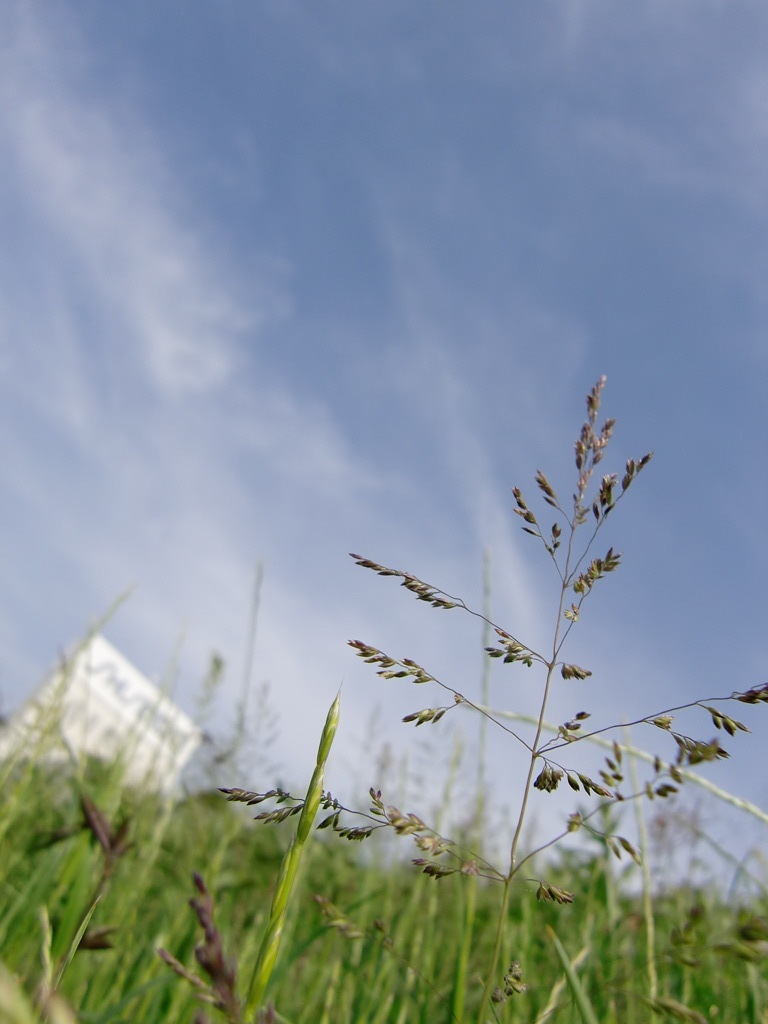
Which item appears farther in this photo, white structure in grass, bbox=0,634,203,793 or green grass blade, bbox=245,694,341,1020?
white structure in grass, bbox=0,634,203,793

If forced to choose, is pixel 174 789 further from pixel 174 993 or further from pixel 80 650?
pixel 174 993

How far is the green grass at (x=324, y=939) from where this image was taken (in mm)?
2070

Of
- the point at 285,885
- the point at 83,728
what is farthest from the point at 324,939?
the point at 285,885

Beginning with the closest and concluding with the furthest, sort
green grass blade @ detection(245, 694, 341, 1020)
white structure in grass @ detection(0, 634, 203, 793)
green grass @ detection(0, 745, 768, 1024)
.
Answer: green grass blade @ detection(245, 694, 341, 1020), green grass @ detection(0, 745, 768, 1024), white structure in grass @ detection(0, 634, 203, 793)

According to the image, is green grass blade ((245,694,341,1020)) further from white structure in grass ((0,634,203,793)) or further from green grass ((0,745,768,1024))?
white structure in grass ((0,634,203,793))

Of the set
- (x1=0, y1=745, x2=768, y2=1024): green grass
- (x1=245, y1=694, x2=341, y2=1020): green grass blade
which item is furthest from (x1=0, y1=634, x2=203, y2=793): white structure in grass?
(x1=245, y1=694, x2=341, y2=1020): green grass blade

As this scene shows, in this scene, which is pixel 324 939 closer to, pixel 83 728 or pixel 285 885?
pixel 83 728

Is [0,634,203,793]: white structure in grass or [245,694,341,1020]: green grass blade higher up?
[0,634,203,793]: white structure in grass

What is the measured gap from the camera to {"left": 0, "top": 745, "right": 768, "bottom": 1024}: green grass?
2070mm

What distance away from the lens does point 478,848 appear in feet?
8.99

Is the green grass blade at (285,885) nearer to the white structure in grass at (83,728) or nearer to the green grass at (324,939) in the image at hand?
the green grass at (324,939)

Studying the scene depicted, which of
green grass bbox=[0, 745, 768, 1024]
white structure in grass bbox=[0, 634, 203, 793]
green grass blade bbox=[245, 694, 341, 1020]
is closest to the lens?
A: green grass blade bbox=[245, 694, 341, 1020]

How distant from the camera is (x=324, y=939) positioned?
11.2 feet

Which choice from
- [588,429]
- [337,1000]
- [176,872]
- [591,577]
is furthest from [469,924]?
[176,872]
